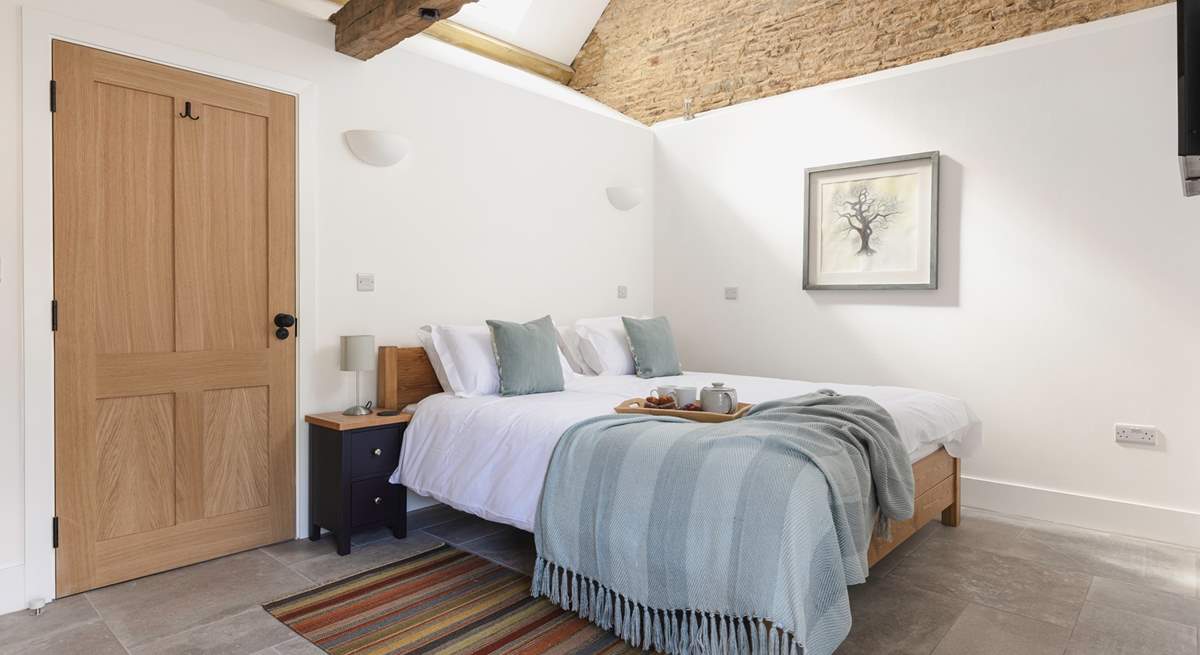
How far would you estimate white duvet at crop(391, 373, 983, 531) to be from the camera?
8.68 ft

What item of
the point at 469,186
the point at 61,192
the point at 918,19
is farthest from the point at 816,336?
the point at 61,192

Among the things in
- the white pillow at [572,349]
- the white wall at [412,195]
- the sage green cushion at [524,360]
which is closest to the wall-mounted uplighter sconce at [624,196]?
the white wall at [412,195]

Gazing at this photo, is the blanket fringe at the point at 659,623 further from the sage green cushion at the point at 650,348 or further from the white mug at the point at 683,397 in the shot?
the sage green cushion at the point at 650,348

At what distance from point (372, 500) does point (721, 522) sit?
1845 mm

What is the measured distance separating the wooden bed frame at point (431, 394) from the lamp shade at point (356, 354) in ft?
0.76

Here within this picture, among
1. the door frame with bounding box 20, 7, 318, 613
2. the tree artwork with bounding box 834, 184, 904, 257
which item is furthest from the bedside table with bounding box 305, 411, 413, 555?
the tree artwork with bounding box 834, 184, 904, 257

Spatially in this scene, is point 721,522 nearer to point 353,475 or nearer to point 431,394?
point 353,475

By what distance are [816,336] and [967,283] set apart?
0.96 m

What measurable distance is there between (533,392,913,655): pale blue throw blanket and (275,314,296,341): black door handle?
152 cm

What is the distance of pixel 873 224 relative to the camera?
428 centimetres

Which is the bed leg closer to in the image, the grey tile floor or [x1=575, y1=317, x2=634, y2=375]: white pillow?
the grey tile floor

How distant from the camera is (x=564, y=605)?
2408 mm

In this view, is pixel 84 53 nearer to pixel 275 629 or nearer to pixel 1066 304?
pixel 275 629

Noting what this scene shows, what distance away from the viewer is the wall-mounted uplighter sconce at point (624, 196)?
4.91m
